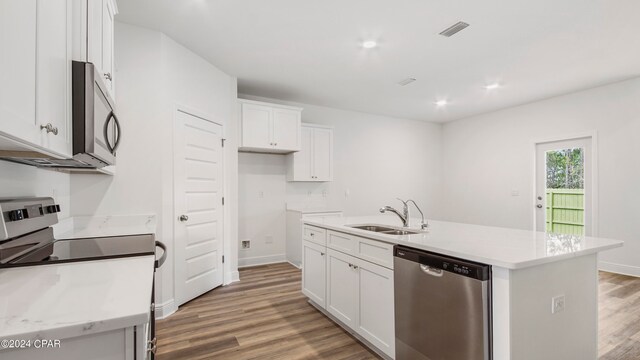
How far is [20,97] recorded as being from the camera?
2.69ft

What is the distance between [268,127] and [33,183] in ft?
9.31

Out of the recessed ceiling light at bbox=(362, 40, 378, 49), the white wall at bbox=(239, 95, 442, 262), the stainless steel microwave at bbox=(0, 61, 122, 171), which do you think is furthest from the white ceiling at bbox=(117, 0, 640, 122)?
the stainless steel microwave at bbox=(0, 61, 122, 171)

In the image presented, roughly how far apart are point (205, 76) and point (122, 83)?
0.94 m

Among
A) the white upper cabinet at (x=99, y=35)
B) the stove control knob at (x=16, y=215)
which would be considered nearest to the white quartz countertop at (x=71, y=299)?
the stove control knob at (x=16, y=215)

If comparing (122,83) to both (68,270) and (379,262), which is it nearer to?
(68,270)

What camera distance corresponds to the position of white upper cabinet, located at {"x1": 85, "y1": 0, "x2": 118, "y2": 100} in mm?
1358

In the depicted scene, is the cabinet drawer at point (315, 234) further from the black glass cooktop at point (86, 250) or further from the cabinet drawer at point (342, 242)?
the black glass cooktop at point (86, 250)

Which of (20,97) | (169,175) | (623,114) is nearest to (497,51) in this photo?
(623,114)

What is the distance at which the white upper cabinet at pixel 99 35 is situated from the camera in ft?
4.46

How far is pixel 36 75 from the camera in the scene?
2.95 ft

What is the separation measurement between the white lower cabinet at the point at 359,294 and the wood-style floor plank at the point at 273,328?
154mm

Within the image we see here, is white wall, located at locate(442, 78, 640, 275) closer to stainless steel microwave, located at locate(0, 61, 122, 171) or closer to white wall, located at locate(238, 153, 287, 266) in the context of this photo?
white wall, located at locate(238, 153, 287, 266)

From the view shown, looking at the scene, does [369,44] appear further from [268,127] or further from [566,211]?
[566,211]

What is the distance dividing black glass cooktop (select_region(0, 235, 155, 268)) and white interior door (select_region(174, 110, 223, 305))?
1.22m
